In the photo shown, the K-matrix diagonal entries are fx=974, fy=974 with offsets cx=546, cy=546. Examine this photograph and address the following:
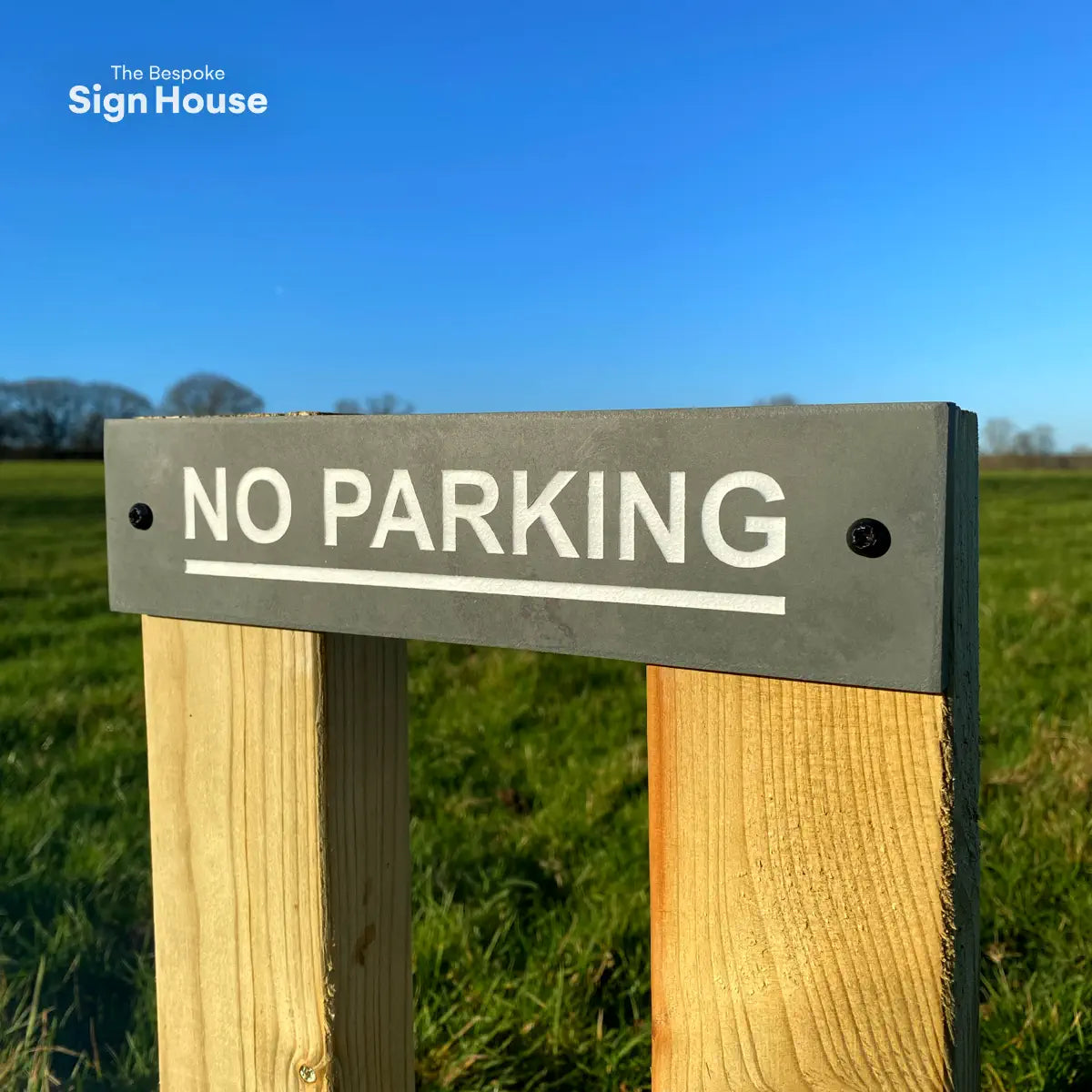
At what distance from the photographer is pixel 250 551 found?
1017 millimetres

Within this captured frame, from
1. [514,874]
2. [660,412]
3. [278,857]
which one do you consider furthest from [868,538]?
[514,874]

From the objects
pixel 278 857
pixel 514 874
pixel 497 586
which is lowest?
pixel 514 874

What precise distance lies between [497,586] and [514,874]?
6.02 ft

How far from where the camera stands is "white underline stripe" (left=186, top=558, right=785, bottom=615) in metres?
0.78

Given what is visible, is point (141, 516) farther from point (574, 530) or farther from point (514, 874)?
point (514, 874)

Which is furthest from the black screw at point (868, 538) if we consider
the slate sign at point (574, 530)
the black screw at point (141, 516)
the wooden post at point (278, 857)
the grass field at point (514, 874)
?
the grass field at point (514, 874)

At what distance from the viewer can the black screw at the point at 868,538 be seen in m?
0.72

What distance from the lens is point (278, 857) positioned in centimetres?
105

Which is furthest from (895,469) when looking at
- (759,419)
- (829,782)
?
(829,782)

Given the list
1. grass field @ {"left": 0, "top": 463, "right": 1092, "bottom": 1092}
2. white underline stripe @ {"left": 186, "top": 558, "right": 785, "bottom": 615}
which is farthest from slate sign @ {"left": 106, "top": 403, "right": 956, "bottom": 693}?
grass field @ {"left": 0, "top": 463, "right": 1092, "bottom": 1092}

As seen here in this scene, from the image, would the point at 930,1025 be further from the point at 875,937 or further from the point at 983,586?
the point at 983,586

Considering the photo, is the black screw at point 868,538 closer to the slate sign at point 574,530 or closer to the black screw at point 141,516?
the slate sign at point 574,530

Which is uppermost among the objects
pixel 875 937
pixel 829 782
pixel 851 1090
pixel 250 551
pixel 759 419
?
pixel 759 419

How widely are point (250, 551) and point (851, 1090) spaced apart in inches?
29.3
